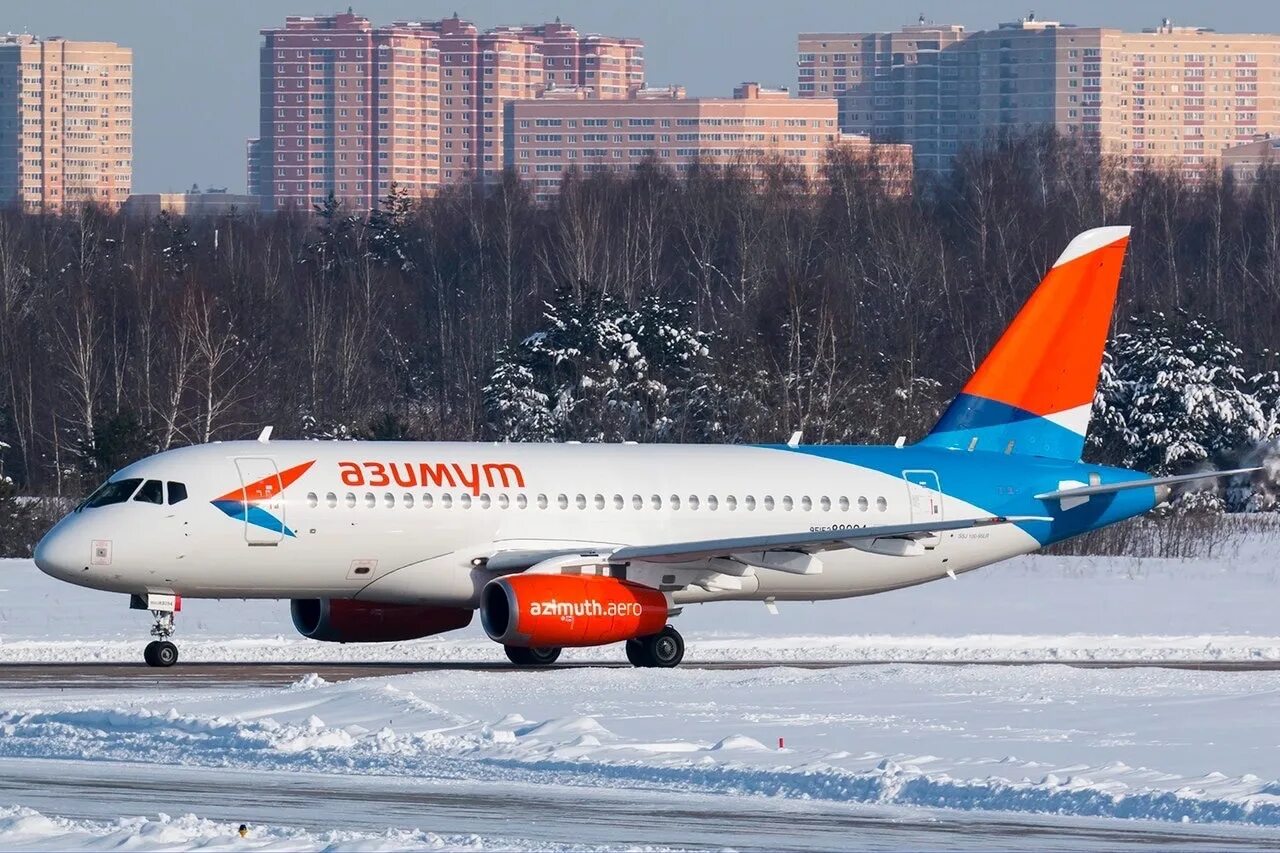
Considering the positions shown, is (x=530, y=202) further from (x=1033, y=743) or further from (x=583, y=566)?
(x=1033, y=743)

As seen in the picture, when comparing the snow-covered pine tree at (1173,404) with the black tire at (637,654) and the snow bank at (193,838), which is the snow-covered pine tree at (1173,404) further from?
the snow bank at (193,838)

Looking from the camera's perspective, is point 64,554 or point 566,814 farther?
point 64,554

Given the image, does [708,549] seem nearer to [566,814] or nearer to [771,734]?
[771,734]

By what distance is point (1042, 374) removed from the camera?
33844 mm

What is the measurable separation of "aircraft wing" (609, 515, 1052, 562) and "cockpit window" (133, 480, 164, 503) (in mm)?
5535

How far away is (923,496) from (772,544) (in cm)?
416

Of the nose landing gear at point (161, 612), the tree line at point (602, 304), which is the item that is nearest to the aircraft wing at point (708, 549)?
the nose landing gear at point (161, 612)

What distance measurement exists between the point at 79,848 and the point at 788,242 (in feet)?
279

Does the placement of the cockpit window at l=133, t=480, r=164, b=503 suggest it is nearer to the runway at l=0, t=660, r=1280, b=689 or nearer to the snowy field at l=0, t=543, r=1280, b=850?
the runway at l=0, t=660, r=1280, b=689

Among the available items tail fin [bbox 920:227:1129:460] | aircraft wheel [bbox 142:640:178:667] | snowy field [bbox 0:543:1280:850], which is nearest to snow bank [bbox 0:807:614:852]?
snowy field [bbox 0:543:1280:850]

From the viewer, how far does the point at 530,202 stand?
119m

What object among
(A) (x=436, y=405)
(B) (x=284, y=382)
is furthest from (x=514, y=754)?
(A) (x=436, y=405)

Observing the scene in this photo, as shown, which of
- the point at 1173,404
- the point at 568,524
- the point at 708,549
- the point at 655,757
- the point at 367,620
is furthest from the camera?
the point at 1173,404

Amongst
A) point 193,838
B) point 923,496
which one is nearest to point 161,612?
point 923,496
